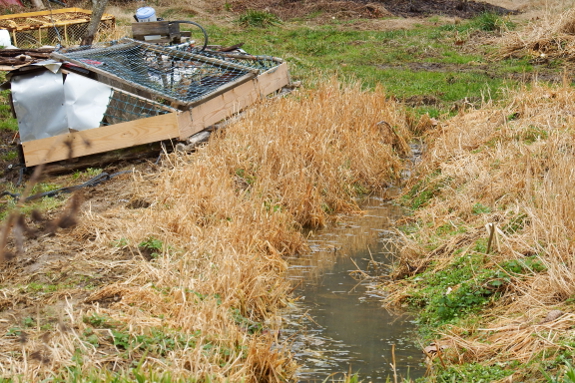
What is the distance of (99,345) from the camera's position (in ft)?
16.1

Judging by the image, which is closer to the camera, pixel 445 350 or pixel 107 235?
pixel 445 350

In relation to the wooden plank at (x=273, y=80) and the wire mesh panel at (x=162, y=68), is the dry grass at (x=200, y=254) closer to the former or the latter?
the wooden plank at (x=273, y=80)

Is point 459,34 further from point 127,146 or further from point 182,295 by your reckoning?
point 182,295

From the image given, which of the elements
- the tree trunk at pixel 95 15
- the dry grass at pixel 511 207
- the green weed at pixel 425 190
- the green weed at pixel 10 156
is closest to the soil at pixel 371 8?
the tree trunk at pixel 95 15

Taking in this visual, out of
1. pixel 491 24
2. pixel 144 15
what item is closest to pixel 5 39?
pixel 144 15

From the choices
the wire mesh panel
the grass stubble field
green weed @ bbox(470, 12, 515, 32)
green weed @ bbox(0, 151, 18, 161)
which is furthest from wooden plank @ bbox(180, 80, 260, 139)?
green weed @ bbox(470, 12, 515, 32)

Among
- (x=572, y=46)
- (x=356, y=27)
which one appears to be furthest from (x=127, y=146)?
(x=356, y=27)

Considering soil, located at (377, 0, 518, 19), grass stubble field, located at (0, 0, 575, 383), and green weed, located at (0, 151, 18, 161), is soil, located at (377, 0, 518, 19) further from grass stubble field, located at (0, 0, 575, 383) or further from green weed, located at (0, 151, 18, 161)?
green weed, located at (0, 151, 18, 161)

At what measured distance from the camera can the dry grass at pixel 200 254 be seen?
4.87 metres

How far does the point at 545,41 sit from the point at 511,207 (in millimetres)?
10298

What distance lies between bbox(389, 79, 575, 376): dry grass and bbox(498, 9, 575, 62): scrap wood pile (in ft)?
14.1

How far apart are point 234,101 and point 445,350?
233 inches

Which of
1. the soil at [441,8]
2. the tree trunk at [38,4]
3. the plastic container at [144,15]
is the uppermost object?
the plastic container at [144,15]

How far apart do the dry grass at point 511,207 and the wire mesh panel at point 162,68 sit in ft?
10.9
